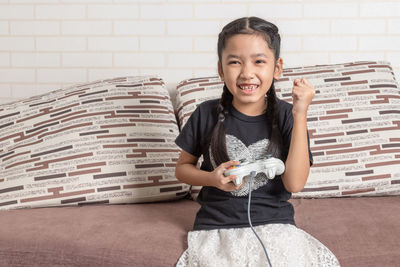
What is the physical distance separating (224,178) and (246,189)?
0.46 feet

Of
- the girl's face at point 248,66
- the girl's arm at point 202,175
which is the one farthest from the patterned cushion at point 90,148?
the girl's face at point 248,66

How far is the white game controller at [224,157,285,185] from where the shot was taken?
1058 mm

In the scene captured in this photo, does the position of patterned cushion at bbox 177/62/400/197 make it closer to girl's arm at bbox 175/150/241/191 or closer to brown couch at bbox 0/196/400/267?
brown couch at bbox 0/196/400/267

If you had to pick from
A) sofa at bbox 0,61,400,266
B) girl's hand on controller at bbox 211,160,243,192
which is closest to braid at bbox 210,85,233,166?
girl's hand on controller at bbox 211,160,243,192

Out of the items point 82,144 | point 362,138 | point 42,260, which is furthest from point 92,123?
point 362,138

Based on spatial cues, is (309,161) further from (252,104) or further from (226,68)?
(226,68)

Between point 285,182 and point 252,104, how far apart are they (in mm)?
223

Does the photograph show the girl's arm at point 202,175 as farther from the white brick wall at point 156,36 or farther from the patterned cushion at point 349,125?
the white brick wall at point 156,36

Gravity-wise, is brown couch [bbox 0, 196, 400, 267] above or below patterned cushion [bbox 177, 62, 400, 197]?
below

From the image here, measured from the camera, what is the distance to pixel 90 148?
1535 millimetres

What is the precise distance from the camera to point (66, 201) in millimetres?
1473

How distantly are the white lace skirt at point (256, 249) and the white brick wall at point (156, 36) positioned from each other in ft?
3.52

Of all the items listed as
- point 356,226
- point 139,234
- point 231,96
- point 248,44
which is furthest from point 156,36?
point 356,226

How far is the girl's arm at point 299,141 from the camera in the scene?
3.60 ft
